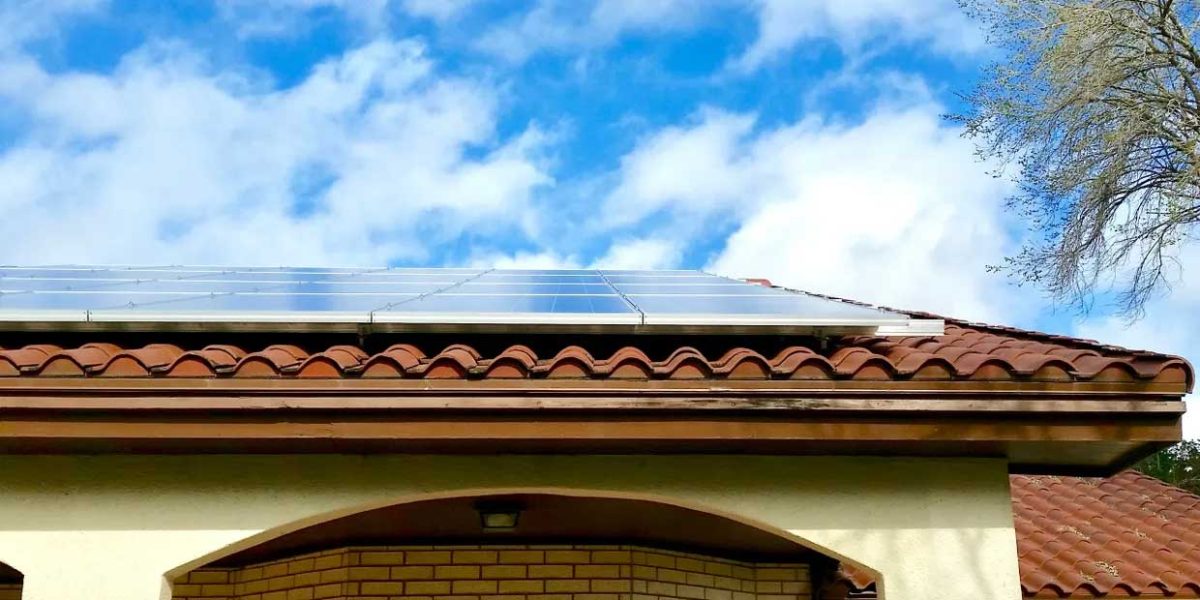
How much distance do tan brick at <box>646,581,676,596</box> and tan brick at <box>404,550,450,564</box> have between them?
149cm

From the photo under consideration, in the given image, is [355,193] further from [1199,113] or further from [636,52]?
[1199,113]

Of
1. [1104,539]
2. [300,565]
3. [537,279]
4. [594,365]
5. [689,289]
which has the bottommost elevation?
[300,565]

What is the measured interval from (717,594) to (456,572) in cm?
197

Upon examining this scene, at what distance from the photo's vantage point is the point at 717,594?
7.41m

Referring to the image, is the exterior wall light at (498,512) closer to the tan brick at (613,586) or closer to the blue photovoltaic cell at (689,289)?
the tan brick at (613,586)

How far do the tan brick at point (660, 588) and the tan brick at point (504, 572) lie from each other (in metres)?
0.92

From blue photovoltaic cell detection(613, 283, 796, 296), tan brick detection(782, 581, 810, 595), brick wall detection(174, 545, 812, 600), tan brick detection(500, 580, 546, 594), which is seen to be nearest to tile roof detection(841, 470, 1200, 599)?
tan brick detection(782, 581, 810, 595)

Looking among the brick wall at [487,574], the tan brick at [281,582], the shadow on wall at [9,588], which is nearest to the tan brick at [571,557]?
the brick wall at [487,574]

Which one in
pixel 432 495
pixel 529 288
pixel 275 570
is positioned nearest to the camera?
pixel 432 495

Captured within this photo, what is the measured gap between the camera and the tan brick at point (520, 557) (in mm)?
7152

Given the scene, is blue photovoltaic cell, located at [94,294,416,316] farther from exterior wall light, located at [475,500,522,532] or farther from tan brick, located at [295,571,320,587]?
tan brick, located at [295,571,320,587]

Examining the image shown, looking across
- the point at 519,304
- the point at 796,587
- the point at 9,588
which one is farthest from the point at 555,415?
the point at 9,588

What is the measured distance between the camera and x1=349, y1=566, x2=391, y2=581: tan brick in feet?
23.1

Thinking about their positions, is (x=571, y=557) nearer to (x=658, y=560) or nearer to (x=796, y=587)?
(x=658, y=560)
